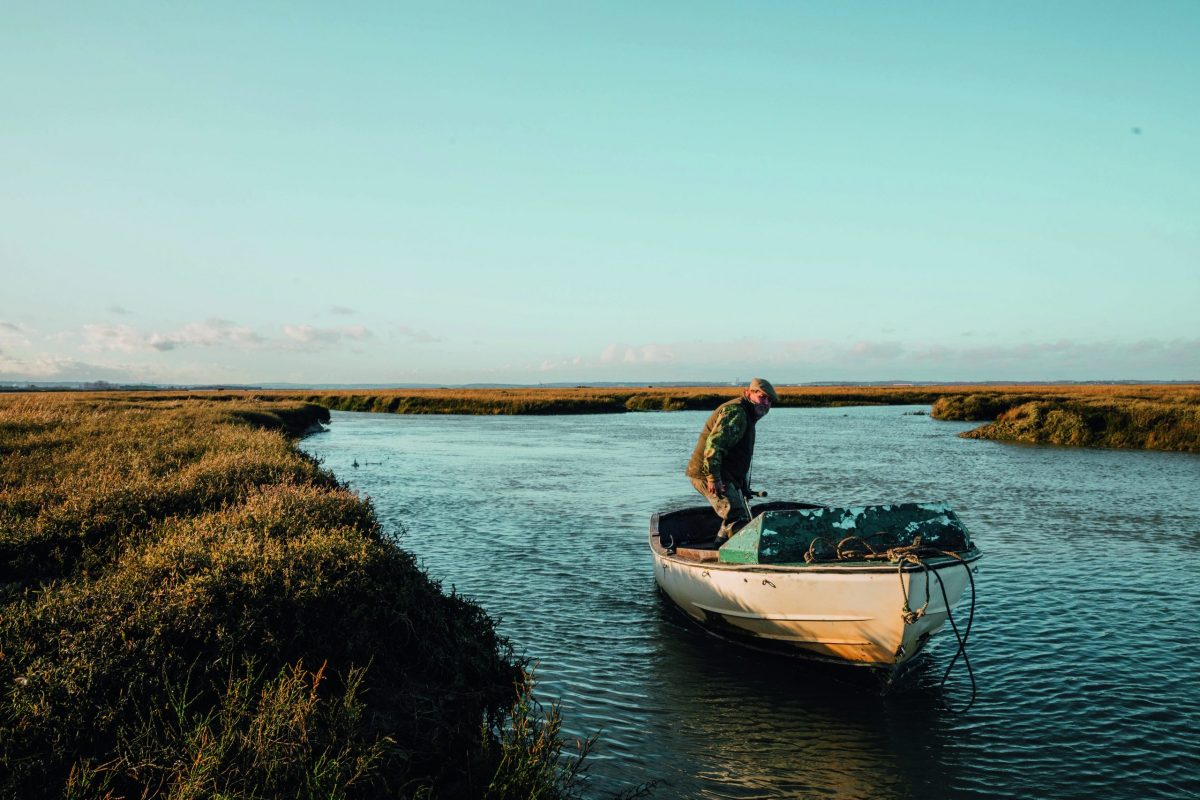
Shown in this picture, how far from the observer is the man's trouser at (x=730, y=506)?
1151 cm

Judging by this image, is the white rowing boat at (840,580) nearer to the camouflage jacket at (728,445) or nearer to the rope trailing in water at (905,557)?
the rope trailing in water at (905,557)

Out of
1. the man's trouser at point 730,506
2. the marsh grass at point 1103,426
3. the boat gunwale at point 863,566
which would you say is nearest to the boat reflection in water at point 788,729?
the boat gunwale at point 863,566

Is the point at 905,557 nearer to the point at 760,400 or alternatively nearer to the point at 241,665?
the point at 760,400

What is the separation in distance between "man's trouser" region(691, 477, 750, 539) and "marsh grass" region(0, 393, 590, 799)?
4112 mm

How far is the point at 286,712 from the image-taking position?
5820 millimetres

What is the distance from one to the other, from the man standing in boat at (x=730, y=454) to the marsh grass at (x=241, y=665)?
4127 mm

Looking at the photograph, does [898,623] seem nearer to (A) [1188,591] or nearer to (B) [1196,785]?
(B) [1196,785]

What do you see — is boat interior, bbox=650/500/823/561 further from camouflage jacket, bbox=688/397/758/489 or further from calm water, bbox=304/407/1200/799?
camouflage jacket, bbox=688/397/758/489

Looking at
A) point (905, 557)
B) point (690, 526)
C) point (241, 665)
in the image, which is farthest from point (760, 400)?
point (241, 665)

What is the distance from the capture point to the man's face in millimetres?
11188

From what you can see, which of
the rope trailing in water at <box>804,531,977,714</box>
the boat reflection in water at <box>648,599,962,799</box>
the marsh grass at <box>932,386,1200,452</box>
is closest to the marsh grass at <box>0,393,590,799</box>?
the boat reflection in water at <box>648,599,962,799</box>

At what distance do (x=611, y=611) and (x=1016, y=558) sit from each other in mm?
A: 8764

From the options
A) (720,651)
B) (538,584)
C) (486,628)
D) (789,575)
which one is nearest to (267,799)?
(486,628)

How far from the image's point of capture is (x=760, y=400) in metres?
11.3
